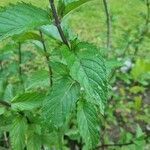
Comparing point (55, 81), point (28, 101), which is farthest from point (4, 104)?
point (55, 81)

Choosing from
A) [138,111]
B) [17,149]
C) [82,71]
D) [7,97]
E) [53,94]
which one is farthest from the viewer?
[138,111]

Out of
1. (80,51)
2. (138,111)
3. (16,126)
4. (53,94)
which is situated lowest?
(138,111)

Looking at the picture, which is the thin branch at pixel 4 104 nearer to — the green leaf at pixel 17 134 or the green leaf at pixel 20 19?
the green leaf at pixel 17 134

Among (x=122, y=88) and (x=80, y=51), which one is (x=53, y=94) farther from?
(x=122, y=88)

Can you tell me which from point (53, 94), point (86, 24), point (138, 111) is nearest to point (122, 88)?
point (138, 111)

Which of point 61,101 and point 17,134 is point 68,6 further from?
point 17,134

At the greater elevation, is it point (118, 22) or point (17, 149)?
point (118, 22)

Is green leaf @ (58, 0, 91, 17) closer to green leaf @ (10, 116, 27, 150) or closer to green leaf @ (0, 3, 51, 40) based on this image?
green leaf @ (0, 3, 51, 40)
